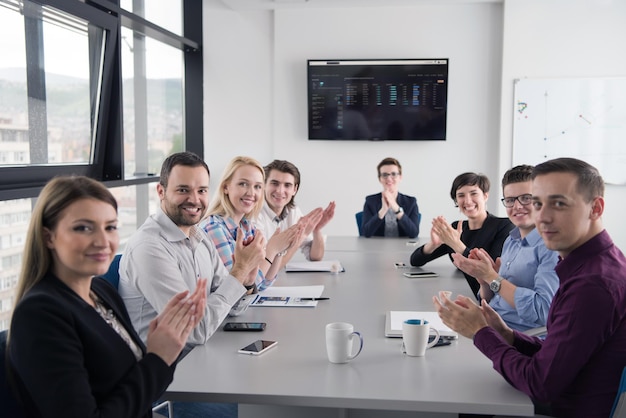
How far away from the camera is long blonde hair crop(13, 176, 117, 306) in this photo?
55.1 inches

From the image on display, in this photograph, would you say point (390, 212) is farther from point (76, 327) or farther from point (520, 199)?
point (76, 327)

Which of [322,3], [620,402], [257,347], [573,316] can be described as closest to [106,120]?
[322,3]

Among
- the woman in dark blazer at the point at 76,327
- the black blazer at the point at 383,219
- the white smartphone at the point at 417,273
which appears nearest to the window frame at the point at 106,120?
the black blazer at the point at 383,219

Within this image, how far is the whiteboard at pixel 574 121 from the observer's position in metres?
5.63

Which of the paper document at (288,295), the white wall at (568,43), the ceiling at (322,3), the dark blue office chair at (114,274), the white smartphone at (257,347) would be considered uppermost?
the ceiling at (322,3)

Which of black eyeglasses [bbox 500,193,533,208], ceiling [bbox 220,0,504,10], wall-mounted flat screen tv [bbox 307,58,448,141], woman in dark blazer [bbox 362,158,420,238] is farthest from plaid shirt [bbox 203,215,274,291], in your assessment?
ceiling [bbox 220,0,504,10]

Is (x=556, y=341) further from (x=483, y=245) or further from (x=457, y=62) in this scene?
(x=457, y=62)

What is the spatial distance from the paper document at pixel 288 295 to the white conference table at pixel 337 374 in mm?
62

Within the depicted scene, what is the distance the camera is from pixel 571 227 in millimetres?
1635

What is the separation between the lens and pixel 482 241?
10.8ft

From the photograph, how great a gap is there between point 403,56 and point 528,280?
3904mm

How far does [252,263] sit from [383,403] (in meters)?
0.90

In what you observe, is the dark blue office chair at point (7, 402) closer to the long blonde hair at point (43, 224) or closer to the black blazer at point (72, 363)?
the black blazer at point (72, 363)

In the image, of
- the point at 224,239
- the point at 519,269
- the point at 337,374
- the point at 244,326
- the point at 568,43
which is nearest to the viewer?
the point at 337,374
